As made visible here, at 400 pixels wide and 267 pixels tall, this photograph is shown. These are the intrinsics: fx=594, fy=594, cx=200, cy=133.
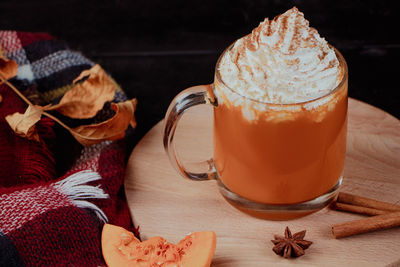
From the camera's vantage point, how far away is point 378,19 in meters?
2.13

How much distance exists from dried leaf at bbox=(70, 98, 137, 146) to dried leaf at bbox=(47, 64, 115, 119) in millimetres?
72

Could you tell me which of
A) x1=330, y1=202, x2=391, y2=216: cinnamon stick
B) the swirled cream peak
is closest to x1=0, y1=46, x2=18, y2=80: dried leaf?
the swirled cream peak

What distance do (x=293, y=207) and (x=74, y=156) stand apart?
59cm

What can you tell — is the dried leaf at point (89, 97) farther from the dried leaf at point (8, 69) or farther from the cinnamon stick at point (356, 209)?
the cinnamon stick at point (356, 209)

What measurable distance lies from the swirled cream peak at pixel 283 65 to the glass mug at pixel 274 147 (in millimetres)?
17

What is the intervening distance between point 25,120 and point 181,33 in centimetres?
96

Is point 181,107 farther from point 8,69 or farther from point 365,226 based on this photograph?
point 8,69

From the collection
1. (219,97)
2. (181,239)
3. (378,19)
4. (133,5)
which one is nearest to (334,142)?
(219,97)

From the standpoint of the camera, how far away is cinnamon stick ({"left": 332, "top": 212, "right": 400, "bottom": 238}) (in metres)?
1.20

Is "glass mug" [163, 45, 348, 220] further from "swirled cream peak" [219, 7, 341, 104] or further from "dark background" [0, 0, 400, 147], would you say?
"dark background" [0, 0, 400, 147]

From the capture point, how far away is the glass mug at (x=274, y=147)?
1.12 metres

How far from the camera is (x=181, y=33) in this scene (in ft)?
7.23

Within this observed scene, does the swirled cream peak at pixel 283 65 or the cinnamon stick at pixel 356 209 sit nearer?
the swirled cream peak at pixel 283 65

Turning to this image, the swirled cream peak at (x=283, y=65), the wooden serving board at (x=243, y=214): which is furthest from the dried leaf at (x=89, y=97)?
the swirled cream peak at (x=283, y=65)
